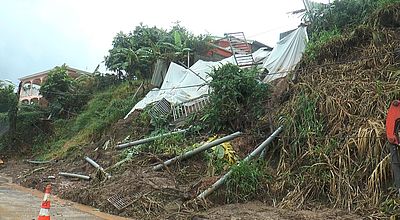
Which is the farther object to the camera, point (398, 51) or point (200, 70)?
point (200, 70)

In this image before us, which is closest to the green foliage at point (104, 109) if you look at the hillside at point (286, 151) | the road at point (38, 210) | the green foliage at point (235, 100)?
the hillside at point (286, 151)

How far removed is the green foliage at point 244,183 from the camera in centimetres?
848

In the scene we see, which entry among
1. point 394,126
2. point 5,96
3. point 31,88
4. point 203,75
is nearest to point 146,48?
point 203,75

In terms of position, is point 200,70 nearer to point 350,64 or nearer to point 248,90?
point 248,90

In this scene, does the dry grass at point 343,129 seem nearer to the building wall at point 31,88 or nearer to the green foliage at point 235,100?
the green foliage at point 235,100

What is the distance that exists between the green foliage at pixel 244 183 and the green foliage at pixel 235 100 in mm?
3103

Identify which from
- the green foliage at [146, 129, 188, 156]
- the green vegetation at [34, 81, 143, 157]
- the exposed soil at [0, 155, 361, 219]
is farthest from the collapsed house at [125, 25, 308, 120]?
the exposed soil at [0, 155, 361, 219]

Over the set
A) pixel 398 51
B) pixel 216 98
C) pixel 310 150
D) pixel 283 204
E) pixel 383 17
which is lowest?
pixel 283 204

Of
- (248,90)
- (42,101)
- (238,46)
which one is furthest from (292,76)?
(42,101)

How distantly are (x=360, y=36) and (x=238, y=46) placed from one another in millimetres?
7840

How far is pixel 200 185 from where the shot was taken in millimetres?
8977

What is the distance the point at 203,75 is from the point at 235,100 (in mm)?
5705

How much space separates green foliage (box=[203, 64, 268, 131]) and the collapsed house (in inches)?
69.9

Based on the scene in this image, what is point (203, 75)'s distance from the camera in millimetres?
17594
